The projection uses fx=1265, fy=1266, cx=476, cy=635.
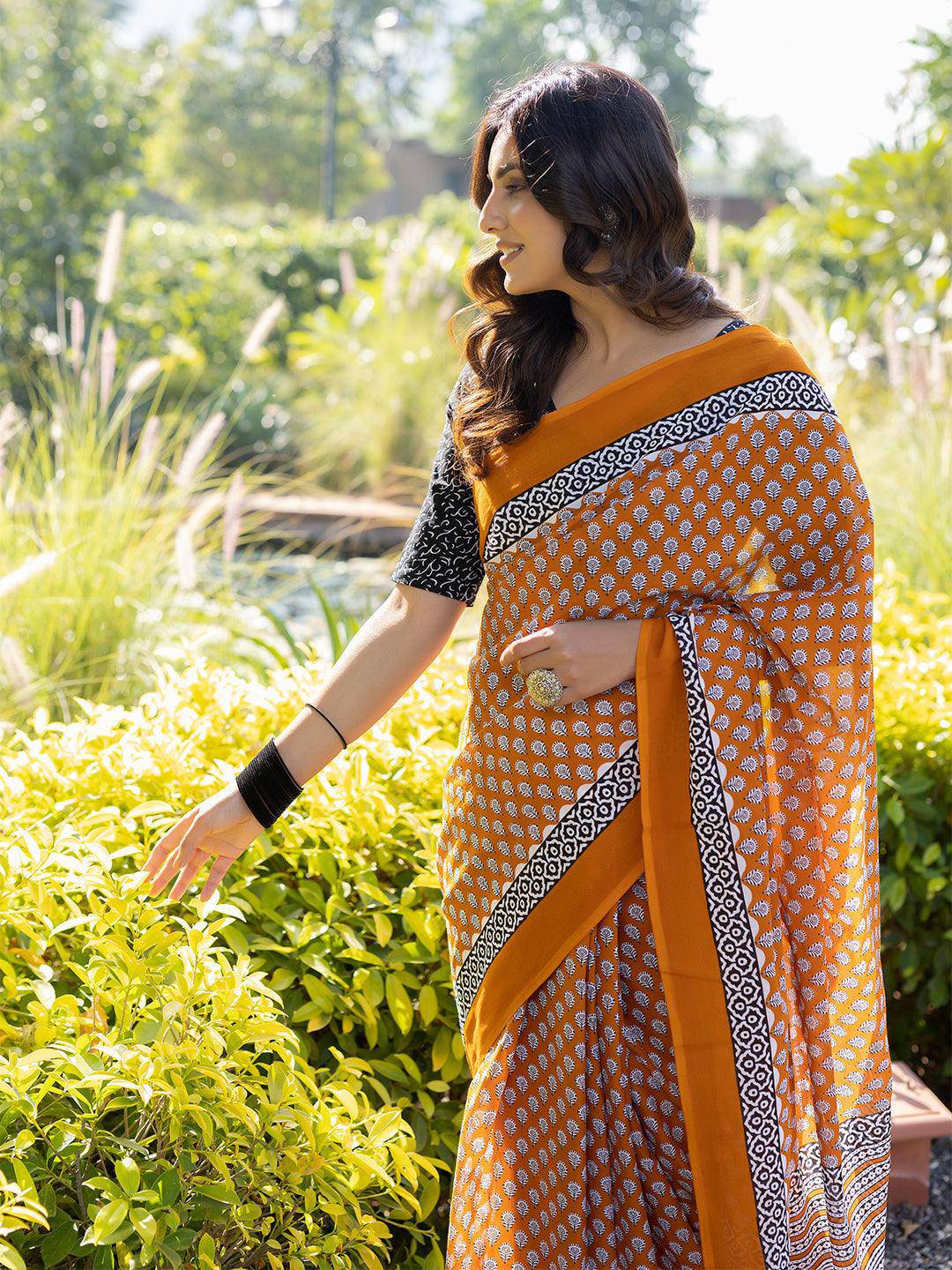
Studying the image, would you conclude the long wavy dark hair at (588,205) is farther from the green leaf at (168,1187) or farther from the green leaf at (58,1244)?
the green leaf at (58,1244)

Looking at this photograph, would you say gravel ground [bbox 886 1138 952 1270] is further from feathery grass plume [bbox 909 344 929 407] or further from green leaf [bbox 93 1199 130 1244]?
feathery grass plume [bbox 909 344 929 407]

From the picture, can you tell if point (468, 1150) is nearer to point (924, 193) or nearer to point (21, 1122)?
point (21, 1122)

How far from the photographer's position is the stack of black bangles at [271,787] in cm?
169

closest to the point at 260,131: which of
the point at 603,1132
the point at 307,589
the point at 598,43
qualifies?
the point at 598,43

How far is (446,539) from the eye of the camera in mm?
1723

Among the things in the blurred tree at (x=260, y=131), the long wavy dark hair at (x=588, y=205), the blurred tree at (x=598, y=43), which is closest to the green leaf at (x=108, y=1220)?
the long wavy dark hair at (x=588, y=205)

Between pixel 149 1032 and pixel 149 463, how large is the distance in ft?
9.46

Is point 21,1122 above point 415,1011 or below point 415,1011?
above

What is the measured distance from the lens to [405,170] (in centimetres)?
4528

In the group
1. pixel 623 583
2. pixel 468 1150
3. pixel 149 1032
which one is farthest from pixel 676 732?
pixel 149 1032

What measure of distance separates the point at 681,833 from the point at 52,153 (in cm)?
878

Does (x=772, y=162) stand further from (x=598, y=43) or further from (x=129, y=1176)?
(x=129, y=1176)

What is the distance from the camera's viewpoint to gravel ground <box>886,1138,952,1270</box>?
7.86 feet

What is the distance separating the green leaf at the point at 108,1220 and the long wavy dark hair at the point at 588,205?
0.93 metres
